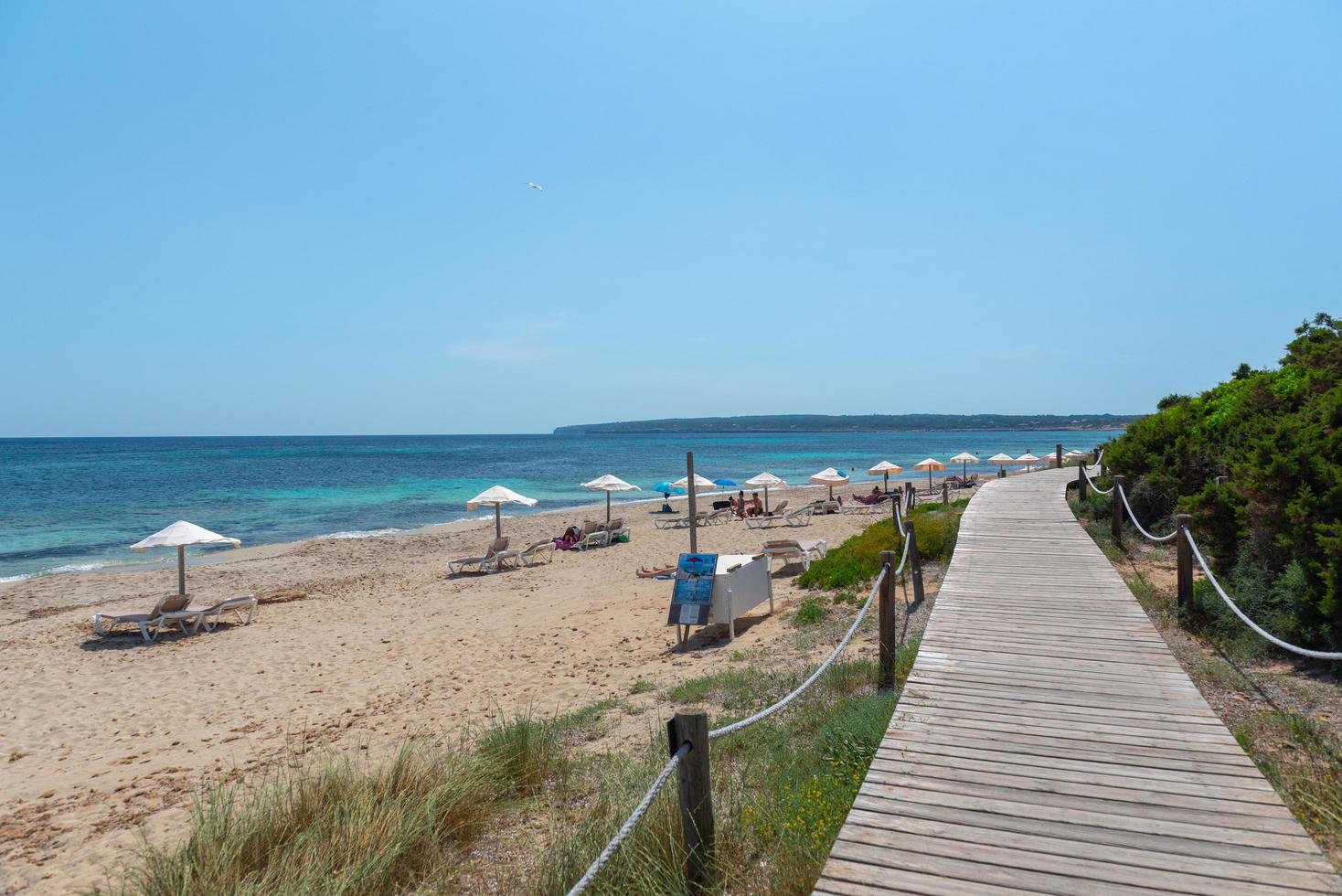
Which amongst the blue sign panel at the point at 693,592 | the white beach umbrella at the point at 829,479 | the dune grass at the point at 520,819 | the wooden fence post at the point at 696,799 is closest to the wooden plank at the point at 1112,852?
the dune grass at the point at 520,819

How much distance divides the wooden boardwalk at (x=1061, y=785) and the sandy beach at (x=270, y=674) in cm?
256

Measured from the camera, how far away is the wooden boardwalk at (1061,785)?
2828 millimetres

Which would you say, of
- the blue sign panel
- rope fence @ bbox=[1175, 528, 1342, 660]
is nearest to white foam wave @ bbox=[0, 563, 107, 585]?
the blue sign panel

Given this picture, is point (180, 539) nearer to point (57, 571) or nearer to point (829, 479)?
point (57, 571)

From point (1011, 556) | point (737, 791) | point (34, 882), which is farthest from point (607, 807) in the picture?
point (1011, 556)

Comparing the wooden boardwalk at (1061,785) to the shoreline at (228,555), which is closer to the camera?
the wooden boardwalk at (1061,785)

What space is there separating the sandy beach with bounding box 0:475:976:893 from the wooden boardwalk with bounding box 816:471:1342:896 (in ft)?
8.39

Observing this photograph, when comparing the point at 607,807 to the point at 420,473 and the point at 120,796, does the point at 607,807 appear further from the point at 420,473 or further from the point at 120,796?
the point at 420,473

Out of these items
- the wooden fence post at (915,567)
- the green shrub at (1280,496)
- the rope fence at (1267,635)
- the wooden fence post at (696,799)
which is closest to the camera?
the wooden fence post at (696,799)

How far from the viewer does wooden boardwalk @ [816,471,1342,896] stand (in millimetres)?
2828

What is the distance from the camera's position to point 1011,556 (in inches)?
368

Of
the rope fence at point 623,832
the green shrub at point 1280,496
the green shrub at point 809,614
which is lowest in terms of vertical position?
the green shrub at point 809,614

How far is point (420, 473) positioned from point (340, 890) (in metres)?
57.9

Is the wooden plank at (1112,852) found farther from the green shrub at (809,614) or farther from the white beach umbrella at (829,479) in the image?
the white beach umbrella at (829,479)
